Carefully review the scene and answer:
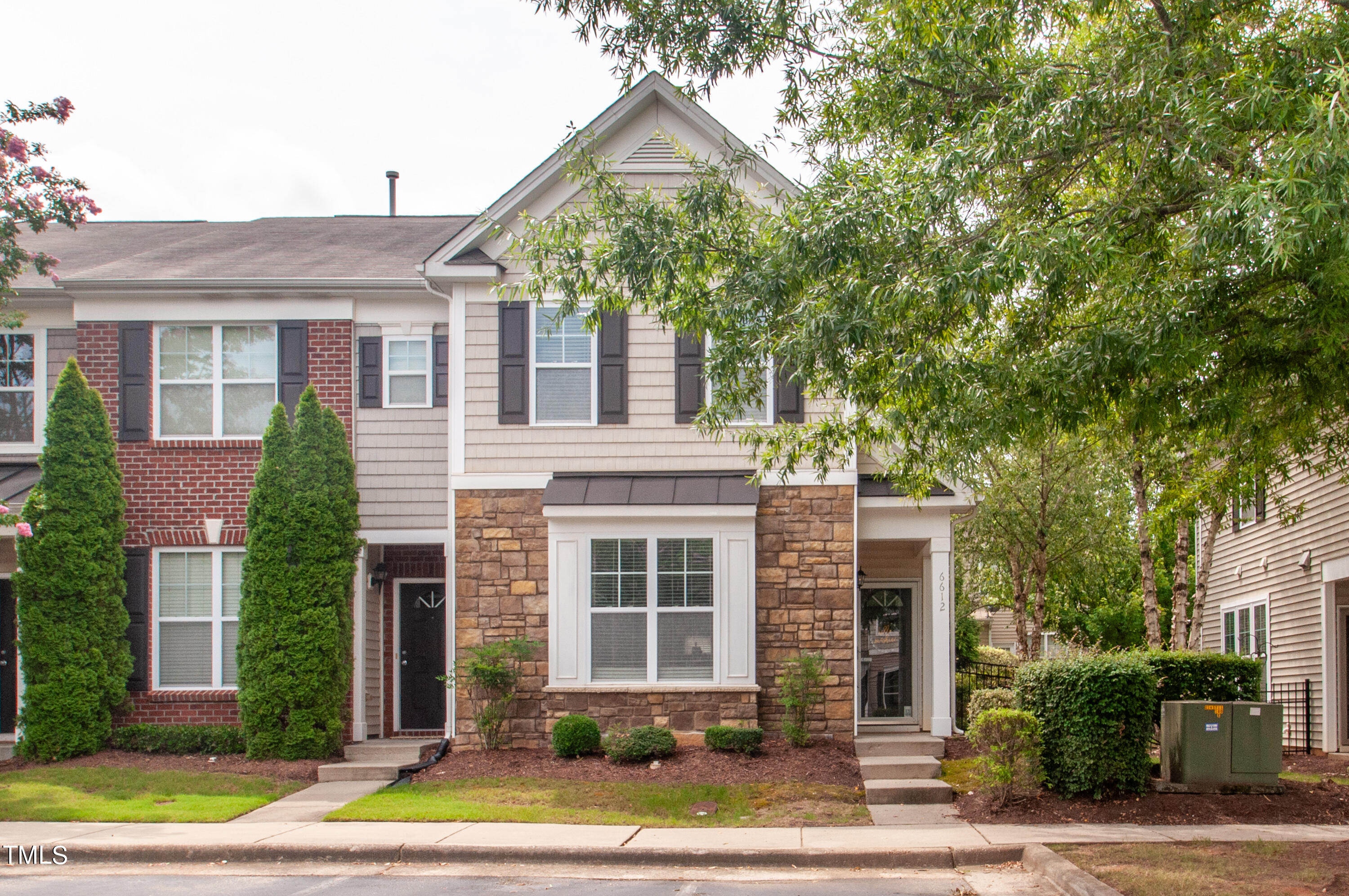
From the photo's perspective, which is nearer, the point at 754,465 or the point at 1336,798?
the point at 1336,798

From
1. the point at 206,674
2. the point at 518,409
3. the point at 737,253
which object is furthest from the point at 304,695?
the point at 737,253

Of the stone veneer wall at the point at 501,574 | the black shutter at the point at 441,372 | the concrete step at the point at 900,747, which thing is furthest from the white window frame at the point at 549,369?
the concrete step at the point at 900,747

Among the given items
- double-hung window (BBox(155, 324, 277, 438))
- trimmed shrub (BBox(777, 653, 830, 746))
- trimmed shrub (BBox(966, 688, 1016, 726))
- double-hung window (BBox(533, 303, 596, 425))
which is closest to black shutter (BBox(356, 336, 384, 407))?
double-hung window (BBox(155, 324, 277, 438))

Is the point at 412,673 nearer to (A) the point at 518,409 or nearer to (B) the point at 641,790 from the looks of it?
(A) the point at 518,409

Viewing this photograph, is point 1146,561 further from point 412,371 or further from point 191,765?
point 191,765

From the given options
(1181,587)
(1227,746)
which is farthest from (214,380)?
(1181,587)

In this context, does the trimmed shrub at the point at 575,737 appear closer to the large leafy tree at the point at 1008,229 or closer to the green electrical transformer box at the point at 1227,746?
the large leafy tree at the point at 1008,229

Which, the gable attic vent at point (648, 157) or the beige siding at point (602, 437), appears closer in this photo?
the beige siding at point (602, 437)

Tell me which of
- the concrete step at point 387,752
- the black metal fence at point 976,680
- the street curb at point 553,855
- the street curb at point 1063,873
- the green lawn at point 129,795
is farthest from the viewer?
the black metal fence at point 976,680

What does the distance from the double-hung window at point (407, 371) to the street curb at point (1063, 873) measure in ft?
31.9

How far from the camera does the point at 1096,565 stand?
25.4m

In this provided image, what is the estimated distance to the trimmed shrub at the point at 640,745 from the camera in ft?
42.9

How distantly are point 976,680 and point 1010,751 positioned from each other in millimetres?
10290

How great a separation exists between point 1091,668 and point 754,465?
5.10m
